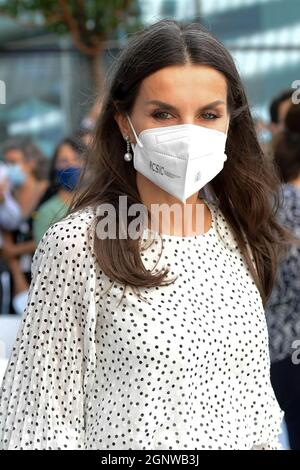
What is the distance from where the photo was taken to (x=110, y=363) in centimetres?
211

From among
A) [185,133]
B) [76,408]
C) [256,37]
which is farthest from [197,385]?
[256,37]

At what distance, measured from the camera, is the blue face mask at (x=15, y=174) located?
314 inches

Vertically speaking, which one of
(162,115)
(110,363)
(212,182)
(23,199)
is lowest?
(110,363)

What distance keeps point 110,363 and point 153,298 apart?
17cm

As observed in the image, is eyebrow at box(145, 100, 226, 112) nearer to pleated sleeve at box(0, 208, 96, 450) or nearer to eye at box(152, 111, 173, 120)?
eye at box(152, 111, 173, 120)

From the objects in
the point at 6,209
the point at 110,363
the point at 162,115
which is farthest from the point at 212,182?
the point at 6,209

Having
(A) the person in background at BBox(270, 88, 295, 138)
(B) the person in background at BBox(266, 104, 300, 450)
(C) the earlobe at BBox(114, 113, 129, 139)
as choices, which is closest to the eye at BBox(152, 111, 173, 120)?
(C) the earlobe at BBox(114, 113, 129, 139)

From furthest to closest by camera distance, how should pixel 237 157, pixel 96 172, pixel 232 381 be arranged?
pixel 237 157, pixel 96 172, pixel 232 381

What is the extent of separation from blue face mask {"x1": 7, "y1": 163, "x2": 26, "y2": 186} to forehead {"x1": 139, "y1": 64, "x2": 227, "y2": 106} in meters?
5.74

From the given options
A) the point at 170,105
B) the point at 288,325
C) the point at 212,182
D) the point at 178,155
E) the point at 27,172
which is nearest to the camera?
the point at 170,105

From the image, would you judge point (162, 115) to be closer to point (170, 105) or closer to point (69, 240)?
point (170, 105)

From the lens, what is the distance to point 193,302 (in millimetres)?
2201
